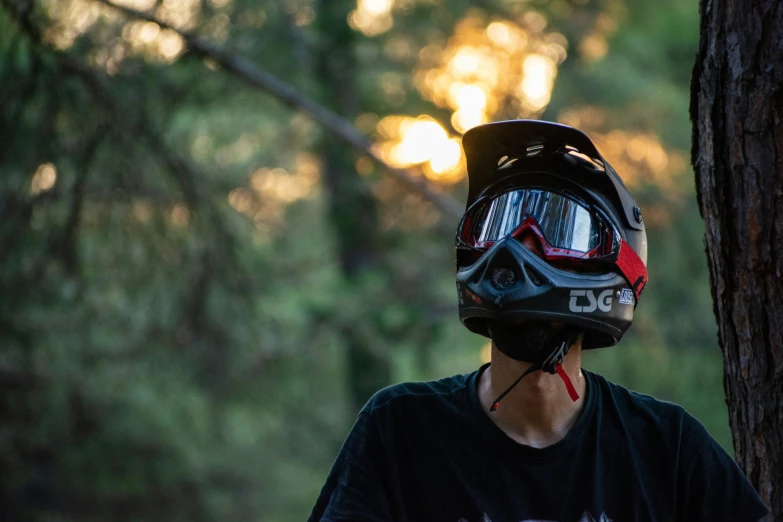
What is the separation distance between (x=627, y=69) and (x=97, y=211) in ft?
25.4

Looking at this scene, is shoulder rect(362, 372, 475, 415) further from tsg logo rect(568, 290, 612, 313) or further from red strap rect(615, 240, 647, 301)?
red strap rect(615, 240, 647, 301)

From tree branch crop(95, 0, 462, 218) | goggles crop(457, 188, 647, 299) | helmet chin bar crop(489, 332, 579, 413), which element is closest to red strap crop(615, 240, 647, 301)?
goggles crop(457, 188, 647, 299)

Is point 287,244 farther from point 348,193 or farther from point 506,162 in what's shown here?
point 506,162

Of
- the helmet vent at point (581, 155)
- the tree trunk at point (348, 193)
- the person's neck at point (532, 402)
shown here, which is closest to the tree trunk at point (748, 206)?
the helmet vent at point (581, 155)

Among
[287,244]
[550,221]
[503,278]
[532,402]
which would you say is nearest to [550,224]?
[550,221]

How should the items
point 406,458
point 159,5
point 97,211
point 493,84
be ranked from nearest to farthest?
Result: point 406,458
point 159,5
point 97,211
point 493,84

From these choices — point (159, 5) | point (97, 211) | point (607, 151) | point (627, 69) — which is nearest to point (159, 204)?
point (97, 211)

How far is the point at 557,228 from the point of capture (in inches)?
94.0

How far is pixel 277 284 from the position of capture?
1380 cm

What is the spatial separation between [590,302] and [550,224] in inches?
9.0

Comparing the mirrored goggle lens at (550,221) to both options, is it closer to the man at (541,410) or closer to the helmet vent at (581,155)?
the man at (541,410)

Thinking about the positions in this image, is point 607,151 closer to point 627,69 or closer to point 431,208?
point 627,69

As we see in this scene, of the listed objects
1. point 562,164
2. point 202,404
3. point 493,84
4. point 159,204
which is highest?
point 493,84

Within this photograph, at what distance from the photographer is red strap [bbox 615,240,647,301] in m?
2.43
